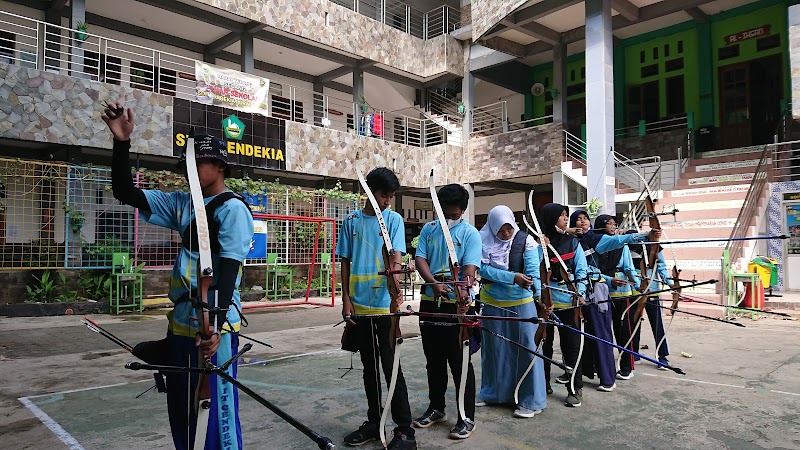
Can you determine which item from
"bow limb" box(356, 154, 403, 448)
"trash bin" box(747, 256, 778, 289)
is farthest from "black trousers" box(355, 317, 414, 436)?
"trash bin" box(747, 256, 778, 289)

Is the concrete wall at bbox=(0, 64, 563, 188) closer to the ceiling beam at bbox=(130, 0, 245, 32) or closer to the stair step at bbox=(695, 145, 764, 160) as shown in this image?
the ceiling beam at bbox=(130, 0, 245, 32)

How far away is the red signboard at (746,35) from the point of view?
14516 millimetres

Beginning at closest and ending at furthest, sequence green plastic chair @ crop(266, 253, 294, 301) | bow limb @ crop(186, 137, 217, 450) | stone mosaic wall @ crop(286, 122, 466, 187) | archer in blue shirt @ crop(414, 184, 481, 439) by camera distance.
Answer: bow limb @ crop(186, 137, 217, 450), archer in blue shirt @ crop(414, 184, 481, 439), green plastic chair @ crop(266, 253, 294, 301), stone mosaic wall @ crop(286, 122, 466, 187)

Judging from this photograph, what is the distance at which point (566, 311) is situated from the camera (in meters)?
4.64

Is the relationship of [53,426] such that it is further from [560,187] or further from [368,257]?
[560,187]

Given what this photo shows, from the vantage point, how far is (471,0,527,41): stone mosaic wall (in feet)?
43.8

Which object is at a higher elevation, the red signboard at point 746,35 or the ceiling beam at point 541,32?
the ceiling beam at point 541,32

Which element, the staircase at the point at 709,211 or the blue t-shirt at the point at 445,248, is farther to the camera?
the staircase at the point at 709,211

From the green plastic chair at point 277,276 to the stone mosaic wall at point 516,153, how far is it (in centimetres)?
714

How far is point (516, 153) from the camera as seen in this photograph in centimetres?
1616

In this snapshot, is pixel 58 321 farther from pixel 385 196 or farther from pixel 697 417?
pixel 697 417

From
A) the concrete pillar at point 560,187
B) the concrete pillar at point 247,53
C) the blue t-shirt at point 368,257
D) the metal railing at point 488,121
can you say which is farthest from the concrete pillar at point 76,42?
the concrete pillar at point 560,187

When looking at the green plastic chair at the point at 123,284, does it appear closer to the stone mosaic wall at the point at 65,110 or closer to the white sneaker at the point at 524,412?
the stone mosaic wall at the point at 65,110

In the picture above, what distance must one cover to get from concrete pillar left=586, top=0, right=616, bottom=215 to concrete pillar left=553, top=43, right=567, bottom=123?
3032mm
